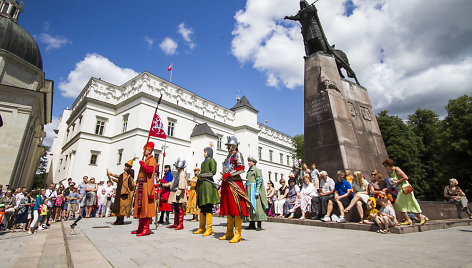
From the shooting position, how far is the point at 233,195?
14.0ft

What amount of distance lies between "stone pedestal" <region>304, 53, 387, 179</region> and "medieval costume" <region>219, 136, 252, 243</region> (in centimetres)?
445

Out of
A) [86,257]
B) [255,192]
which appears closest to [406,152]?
[255,192]

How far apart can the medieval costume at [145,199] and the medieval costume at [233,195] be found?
5.50 ft

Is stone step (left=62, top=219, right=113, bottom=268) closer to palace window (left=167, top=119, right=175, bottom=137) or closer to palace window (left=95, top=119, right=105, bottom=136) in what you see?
palace window (left=167, top=119, right=175, bottom=137)

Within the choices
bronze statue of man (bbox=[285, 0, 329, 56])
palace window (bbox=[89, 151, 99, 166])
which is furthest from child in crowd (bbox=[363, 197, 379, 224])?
palace window (bbox=[89, 151, 99, 166])

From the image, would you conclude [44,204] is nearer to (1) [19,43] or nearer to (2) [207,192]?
(2) [207,192]

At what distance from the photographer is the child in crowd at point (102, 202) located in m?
11.8

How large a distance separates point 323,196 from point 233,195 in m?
3.77

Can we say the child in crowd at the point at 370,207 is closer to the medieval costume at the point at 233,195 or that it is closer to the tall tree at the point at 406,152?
the medieval costume at the point at 233,195

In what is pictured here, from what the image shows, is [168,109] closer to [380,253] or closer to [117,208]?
[117,208]

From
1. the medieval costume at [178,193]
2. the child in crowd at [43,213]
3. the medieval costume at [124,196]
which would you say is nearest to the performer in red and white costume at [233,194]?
the medieval costume at [178,193]

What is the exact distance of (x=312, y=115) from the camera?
891cm

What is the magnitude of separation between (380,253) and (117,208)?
569 cm

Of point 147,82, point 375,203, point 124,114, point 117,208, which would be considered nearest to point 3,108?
point 124,114
